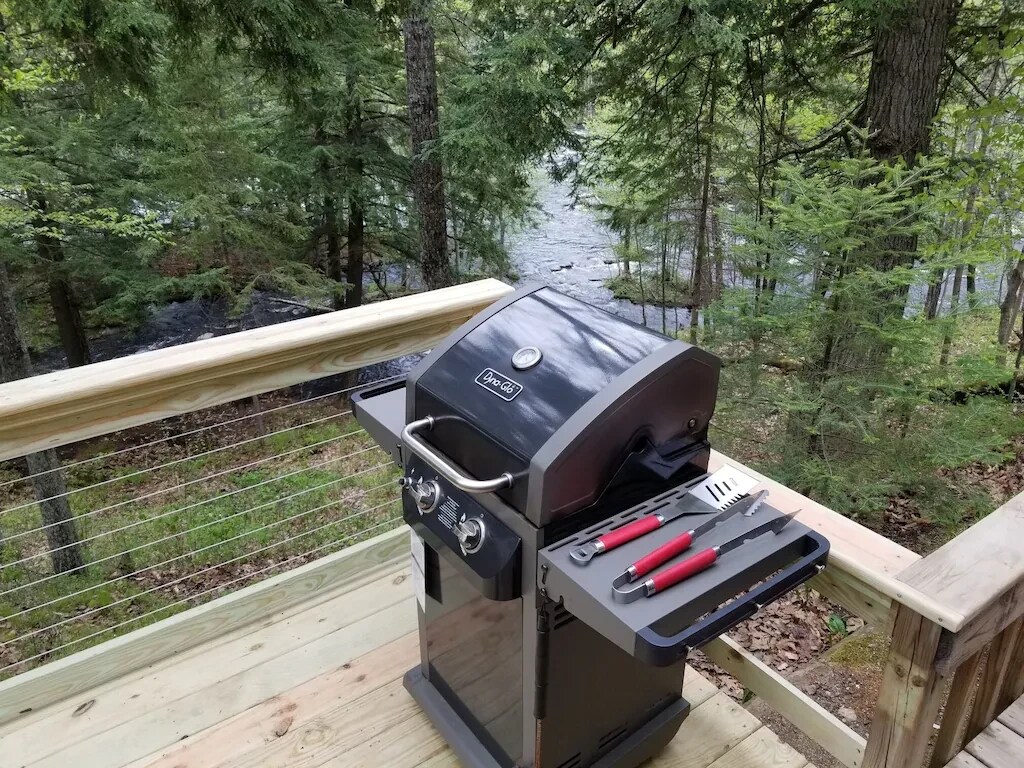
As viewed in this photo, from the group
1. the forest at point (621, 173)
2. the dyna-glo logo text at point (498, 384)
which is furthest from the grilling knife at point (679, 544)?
the forest at point (621, 173)

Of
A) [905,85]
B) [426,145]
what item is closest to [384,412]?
[905,85]

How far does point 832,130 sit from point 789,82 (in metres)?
0.51

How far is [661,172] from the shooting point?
592cm

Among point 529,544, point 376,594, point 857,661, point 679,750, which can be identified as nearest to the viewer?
point 529,544

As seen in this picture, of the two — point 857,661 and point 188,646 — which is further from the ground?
point 188,646

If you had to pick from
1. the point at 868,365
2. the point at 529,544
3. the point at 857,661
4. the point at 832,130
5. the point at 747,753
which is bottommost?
the point at 857,661

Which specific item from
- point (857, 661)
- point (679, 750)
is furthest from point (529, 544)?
point (857, 661)

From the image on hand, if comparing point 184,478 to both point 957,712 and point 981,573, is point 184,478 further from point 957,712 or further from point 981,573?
point 981,573

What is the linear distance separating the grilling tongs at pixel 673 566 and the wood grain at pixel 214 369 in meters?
1.09

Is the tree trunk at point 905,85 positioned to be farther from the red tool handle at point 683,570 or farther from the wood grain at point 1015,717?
the red tool handle at point 683,570

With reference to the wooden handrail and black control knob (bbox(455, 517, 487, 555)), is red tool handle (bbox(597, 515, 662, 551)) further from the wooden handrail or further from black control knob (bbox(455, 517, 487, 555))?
the wooden handrail

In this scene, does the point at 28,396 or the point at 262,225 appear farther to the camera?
the point at 262,225

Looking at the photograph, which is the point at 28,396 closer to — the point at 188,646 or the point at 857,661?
the point at 188,646

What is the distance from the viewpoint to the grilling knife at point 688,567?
896mm
